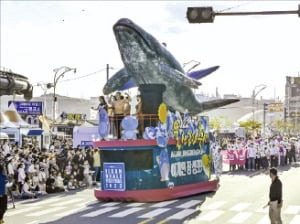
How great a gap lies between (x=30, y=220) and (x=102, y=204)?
4.03 meters

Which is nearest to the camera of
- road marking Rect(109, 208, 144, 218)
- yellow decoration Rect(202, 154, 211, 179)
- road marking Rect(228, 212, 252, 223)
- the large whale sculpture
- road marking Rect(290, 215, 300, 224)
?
road marking Rect(290, 215, 300, 224)

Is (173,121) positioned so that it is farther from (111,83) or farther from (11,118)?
(11,118)

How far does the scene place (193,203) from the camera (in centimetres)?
1895

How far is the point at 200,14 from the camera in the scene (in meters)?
10.7

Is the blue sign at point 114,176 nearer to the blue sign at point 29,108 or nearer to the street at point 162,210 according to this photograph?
the street at point 162,210

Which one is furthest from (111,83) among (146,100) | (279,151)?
(279,151)

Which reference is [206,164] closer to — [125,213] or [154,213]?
[154,213]

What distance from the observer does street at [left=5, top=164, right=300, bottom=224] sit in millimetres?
15297

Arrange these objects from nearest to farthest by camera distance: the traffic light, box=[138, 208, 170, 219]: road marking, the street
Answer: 1. the traffic light
2. the street
3. box=[138, 208, 170, 219]: road marking

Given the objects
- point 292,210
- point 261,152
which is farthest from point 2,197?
point 261,152

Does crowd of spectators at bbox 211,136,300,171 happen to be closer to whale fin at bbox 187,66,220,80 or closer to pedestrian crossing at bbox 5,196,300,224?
whale fin at bbox 187,66,220,80

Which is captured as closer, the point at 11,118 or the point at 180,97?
the point at 11,118

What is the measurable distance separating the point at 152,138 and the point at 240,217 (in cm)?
507

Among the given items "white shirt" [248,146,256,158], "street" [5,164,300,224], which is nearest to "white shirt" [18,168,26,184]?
"street" [5,164,300,224]
